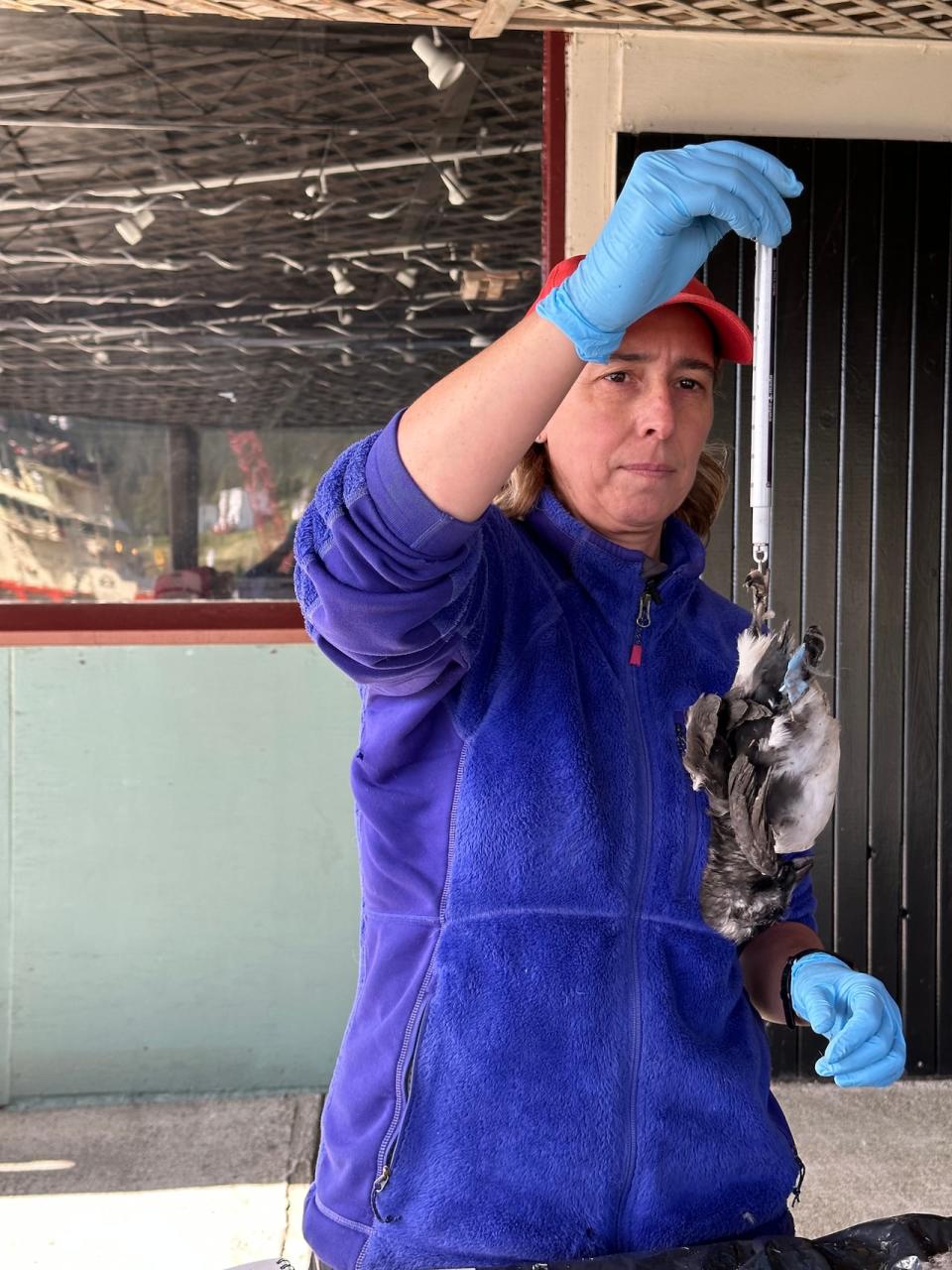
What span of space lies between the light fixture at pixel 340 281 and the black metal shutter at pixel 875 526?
1.09 metres

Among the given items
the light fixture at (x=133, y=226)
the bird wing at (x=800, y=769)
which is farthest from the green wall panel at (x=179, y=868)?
the bird wing at (x=800, y=769)

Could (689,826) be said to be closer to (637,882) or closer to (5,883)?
(637,882)

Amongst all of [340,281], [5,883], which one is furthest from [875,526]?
[5,883]

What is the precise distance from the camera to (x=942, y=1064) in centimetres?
368

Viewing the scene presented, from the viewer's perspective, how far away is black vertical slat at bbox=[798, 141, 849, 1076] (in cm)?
354

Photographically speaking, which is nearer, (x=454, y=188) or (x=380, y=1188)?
(x=380, y=1188)

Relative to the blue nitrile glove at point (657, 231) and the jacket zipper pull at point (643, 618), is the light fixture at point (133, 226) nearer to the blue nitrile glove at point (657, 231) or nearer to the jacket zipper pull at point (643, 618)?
the jacket zipper pull at point (643, 618)

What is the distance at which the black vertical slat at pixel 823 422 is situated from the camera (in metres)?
3.54

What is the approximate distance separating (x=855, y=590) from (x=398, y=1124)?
2.72 m

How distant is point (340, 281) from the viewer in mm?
3586

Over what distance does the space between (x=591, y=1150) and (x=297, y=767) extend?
7.94 feet

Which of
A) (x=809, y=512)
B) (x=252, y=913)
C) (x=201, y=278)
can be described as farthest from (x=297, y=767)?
(x=809, y=512)

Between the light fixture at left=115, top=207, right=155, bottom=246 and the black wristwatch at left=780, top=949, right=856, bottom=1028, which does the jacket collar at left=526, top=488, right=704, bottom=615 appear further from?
the light fixture at left=115, top=207, right=155, bottom=246

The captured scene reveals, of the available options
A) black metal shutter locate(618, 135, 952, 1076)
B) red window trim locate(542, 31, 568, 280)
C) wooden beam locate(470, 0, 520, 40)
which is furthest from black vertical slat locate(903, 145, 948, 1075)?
wooden beam locate(470, 0, 520, 40)
